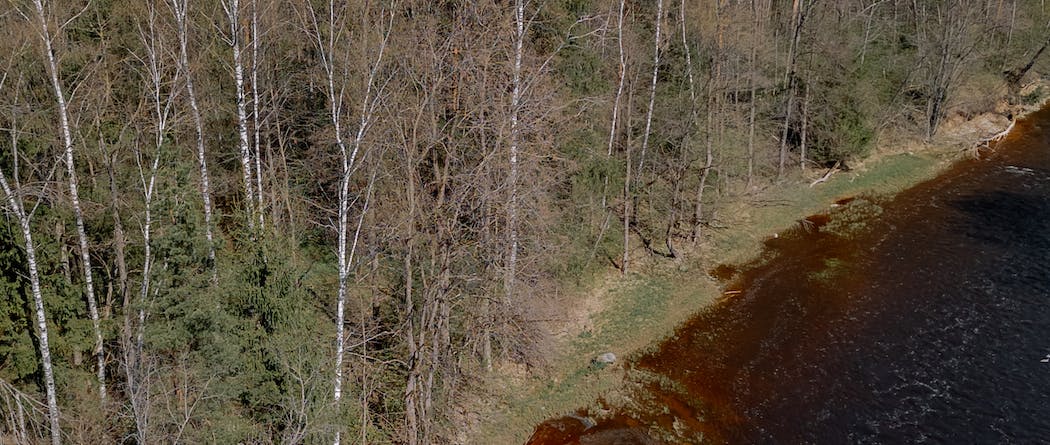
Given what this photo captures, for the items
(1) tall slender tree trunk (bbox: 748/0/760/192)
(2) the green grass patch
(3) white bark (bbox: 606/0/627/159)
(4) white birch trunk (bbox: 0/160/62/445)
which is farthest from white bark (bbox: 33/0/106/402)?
(1) tall slender tree trunk (bbox: 748/0/760/192)

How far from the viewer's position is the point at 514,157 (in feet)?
65.2

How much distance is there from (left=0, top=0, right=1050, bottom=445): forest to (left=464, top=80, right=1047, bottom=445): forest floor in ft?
2.22

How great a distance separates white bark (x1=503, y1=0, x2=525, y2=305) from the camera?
63.1 ft

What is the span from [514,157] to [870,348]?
14.3 metres

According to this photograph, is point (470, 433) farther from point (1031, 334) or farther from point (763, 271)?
point (1031, 334)

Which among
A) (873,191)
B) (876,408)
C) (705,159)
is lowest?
(876,408)

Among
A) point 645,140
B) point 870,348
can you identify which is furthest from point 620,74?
point 870,348

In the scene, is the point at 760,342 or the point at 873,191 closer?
the point at 760,342

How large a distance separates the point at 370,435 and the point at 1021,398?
770 inches

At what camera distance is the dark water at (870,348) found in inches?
805

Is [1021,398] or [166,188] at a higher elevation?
[166,188]

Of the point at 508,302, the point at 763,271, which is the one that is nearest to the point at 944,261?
the point at 763,271

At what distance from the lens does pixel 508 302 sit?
20453 mm

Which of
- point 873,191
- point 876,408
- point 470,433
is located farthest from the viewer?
point 873,191
